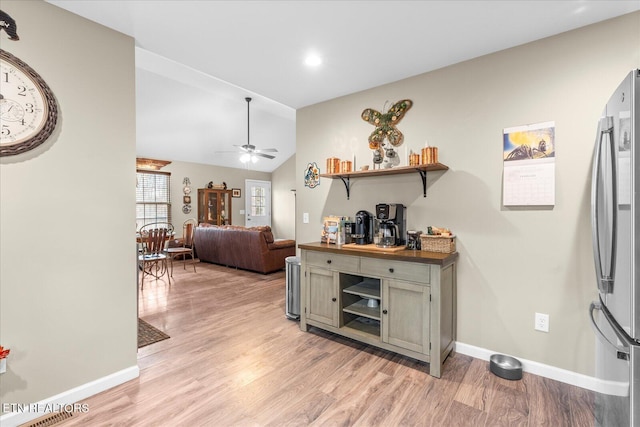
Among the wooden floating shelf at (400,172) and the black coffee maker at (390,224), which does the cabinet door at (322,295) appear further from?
the wooden floating shelf at (400,172)

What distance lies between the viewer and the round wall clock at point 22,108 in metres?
1.60

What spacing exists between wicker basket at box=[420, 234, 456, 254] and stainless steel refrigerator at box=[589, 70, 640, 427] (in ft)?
3.07

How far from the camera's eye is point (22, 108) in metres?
1.66

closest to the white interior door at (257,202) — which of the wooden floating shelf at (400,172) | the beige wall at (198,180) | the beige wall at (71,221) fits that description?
the beige wall at (198,180)

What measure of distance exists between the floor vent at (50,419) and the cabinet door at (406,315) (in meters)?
2.11

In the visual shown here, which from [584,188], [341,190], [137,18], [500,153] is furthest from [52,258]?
[584,188]

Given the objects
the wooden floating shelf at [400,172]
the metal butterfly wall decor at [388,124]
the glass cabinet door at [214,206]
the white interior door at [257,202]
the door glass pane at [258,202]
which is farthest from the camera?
the door glass pane at [258,202]

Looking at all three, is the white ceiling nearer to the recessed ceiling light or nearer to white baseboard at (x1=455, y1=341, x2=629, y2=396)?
the recessed ceiling light

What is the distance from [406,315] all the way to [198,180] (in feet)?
22.7

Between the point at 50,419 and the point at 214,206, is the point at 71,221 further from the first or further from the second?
the point at 214,206

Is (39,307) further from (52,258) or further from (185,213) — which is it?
(185,213)

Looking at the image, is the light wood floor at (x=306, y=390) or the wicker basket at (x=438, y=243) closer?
the light wood floor at (x=306, y=390)

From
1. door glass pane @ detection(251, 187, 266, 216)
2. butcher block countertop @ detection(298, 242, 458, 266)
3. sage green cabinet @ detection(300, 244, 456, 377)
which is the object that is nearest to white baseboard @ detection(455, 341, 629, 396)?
sage green cabinet @ detection(300, 244, 456, 377)

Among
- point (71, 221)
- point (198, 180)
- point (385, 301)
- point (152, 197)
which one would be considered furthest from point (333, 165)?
point (198, 180)
